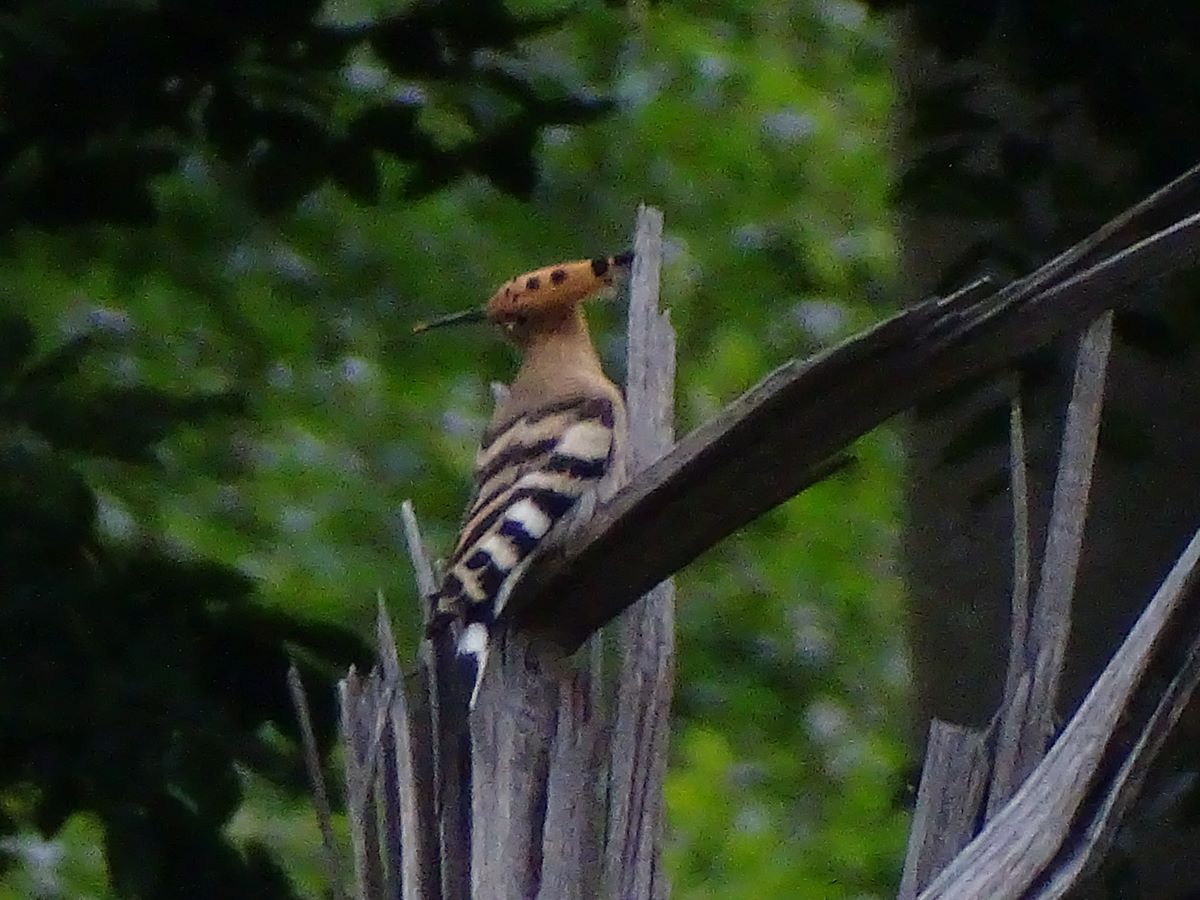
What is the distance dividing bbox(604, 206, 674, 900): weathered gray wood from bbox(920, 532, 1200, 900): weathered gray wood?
309mm

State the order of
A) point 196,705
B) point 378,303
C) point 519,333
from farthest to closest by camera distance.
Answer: point 378,303 < point 519,333 < point 196,705

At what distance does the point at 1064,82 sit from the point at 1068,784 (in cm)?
153

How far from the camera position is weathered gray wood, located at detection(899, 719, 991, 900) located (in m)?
1.28

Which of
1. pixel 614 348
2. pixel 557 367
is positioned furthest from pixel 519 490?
pixel 614 348

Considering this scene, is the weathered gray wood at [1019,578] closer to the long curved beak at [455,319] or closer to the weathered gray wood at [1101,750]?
the weathered gray wood at [1101,750]

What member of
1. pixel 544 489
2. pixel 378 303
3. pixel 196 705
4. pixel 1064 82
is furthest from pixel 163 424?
pixel 378 303

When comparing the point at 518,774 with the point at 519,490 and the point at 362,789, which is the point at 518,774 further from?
the point at 519,490

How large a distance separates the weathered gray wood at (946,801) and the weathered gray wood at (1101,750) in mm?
172

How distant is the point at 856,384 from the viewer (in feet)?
3.76

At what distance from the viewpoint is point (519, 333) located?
268cm

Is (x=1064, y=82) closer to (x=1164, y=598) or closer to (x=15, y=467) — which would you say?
(x=15, y=467)

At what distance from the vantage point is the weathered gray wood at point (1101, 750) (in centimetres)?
105

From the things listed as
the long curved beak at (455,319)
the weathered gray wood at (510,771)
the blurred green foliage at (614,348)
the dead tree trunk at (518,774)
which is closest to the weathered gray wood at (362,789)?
A: the dead tree trunk at (518,774)

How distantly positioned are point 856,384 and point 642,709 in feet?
1.20
